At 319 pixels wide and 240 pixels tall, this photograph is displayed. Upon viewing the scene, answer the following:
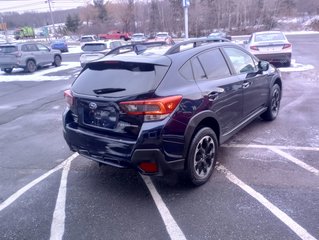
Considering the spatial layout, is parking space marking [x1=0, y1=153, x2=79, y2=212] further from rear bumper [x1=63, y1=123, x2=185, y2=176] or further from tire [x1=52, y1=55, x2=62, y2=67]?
tire [x1=52, y1=55, x2=62, y2=67]

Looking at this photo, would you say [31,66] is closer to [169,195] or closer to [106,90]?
[106,90]

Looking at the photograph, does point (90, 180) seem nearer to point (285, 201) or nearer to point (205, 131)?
point (205, 131)

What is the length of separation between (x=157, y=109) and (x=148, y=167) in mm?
636

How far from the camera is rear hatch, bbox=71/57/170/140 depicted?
3.32m

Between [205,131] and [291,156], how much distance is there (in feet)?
5.35

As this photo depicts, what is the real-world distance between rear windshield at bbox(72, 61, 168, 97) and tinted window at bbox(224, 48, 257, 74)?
5.26ft

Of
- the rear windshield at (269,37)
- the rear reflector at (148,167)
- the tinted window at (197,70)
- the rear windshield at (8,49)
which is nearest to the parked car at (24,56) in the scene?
the rear windshield at (8,49)

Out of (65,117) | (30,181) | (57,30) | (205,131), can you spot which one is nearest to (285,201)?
(205,131)

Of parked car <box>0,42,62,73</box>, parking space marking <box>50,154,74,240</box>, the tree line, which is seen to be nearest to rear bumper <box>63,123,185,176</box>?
parking space marking <box>50,154,74,240</box>

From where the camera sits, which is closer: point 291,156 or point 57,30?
point 291,156

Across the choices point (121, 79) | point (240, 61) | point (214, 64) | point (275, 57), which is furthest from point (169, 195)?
point (275, 57)

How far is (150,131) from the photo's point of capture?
3221mm

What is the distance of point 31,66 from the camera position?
712 inches

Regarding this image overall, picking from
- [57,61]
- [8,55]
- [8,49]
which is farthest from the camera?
[57,61]
